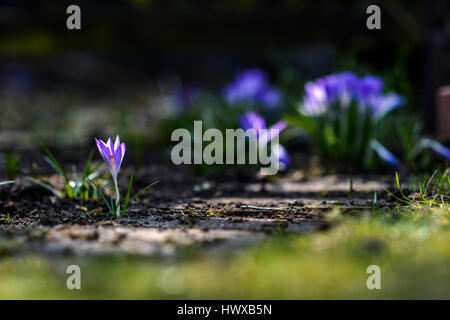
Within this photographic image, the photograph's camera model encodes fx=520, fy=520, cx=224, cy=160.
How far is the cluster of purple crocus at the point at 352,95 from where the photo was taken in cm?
288

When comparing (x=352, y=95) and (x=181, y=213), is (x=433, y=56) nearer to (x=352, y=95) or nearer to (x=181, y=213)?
(x=352, y=95)

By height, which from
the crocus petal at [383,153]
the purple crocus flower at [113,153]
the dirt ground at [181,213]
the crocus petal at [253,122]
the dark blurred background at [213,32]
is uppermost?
the dark blurred background at [213,32]

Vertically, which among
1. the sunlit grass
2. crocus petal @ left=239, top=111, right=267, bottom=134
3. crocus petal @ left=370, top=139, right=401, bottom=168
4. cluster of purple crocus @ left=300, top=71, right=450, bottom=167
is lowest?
the sunlit grass

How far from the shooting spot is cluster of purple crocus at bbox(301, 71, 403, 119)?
288 centimetres

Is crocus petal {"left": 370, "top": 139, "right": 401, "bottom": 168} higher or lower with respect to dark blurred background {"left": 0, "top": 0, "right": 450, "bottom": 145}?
lower

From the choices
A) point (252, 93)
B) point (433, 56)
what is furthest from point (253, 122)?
point (433, 56)

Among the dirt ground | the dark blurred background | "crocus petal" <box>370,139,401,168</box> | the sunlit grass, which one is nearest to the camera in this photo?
the sunlit grass

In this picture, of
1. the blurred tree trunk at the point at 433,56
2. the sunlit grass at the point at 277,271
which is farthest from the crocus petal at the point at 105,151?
the blurred tree trunk at the point at 433,56

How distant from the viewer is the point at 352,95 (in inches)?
116

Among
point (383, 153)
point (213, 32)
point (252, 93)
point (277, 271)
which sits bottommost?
point (277, 271)

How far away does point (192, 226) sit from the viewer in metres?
1.75

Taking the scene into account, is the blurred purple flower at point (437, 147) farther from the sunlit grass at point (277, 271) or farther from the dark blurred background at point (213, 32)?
the sunlit grass at point (277, 271)

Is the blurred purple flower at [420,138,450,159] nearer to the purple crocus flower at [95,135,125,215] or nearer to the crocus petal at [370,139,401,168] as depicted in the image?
the crocus petal at [370,139,401,168]

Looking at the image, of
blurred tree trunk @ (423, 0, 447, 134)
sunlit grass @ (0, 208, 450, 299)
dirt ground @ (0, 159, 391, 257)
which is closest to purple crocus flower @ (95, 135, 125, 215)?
dirt ground @ (0, 159, 391, 257)
